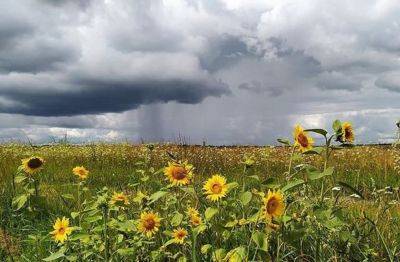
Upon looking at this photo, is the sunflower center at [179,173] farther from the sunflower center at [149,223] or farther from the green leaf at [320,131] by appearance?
the green leaf at [320,131]

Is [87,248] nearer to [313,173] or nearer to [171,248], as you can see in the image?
[171,248]

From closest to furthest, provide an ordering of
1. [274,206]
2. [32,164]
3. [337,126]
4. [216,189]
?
[274,206] < [337,126] < [216,189] < [32,164]

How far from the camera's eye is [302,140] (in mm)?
3174

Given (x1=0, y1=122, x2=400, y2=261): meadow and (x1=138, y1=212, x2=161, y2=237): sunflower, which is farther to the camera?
(x1=138, y1=212, x2=161, y2=237): sunflower

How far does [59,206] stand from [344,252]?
435 centimetres

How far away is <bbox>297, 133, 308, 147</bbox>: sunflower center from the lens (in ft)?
10.4

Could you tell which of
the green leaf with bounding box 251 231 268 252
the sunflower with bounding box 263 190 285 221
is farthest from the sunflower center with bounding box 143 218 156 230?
the sunflower with bounding box 263 190 285 221

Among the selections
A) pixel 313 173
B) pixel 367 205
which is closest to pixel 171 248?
pixel 313 173

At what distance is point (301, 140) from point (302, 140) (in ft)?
0.04

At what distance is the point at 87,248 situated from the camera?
13.2 ft

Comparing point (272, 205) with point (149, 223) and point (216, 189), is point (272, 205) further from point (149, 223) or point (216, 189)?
point (149, 223)

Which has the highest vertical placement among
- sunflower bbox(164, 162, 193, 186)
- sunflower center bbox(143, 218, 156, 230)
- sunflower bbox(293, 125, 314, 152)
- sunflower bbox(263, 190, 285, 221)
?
sunflower bbox(293, 125, 314, 152)

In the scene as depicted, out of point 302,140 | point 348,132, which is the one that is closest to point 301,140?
point 302,140

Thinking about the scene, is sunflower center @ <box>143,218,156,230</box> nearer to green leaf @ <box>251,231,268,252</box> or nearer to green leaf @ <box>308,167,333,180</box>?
green leaf @ <box>251,231,268,252</box>
